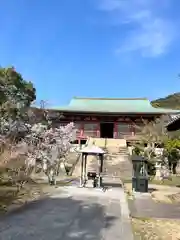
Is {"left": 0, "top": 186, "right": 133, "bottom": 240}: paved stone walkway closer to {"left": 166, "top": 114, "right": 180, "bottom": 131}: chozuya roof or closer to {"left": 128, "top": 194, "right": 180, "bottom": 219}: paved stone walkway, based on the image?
{"left": 128, "top": 194, "right": 180, "bottom": 219}: paved stone walkway

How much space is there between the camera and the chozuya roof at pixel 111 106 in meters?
38.4

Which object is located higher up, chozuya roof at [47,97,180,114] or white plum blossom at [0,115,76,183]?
chozuya roof at [47,97,180,114]

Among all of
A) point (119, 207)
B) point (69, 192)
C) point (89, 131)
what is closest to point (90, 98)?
point (89, 131)

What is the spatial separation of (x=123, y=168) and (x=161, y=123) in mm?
9568

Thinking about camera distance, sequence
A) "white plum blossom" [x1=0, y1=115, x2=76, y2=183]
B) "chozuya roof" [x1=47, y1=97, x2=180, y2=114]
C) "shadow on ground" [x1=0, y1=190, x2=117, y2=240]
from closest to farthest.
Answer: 1. "shadow on ground" [x1=0, y1=190, x2=117, y2=240]
2. "white plum blossom" [x1=0, y1=115, x2=76, y2=183]
3. "chozuya roof" [x1=47, y1=97, x2=180, y2=114]

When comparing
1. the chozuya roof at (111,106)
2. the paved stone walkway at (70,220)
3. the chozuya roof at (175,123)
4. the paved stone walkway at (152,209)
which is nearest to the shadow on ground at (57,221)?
the paved stone walkway at (70,220)

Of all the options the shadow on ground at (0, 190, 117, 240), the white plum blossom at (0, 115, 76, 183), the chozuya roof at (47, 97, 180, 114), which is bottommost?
the shadow on ground at (0, 190, 117, 240)

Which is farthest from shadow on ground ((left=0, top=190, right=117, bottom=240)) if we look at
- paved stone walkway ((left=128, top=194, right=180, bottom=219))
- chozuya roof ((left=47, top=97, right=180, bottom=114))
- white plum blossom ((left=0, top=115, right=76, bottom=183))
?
chozuya roof ((left=47, top=97, right=180, bottom=114))

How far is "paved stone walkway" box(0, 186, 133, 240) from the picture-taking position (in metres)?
6.87

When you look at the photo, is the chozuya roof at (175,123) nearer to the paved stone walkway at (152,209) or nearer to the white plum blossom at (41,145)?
the paved stone walkway at (152,209)

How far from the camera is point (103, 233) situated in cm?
718

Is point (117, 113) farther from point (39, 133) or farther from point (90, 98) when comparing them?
point (39, 133)

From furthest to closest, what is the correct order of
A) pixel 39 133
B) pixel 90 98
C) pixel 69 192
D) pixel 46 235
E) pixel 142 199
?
1. pixel 90 98
2. pixel 39 133
3. pixel 69 192
4. pixel 142 199
5. pixel 46 235

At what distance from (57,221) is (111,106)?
34.7 m
